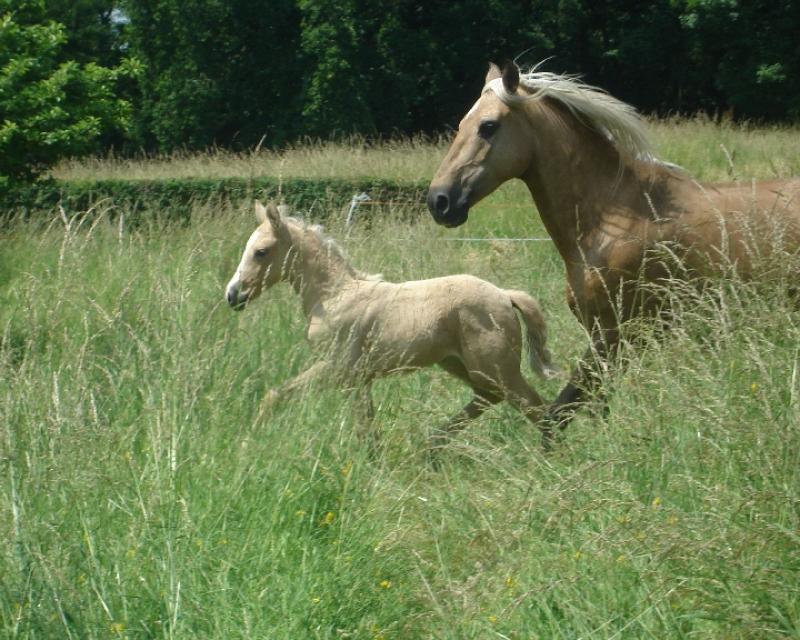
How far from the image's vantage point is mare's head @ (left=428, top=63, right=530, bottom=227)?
20.4 feet

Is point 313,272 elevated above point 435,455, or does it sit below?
above

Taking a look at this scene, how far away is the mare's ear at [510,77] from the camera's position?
6.21m

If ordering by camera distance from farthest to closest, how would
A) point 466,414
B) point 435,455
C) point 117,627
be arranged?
point 466,414 < point 435,455 < point 117,627

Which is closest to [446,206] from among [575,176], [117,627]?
[575,176]

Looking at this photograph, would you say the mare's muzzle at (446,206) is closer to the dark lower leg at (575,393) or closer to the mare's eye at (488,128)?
the mare's eye at (488,128)

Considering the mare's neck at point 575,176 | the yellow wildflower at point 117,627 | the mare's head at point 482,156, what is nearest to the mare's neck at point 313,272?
the mare's head at point 482,156

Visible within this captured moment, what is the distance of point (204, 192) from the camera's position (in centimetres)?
1766

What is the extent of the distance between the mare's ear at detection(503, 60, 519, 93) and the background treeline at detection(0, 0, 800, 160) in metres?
26.4

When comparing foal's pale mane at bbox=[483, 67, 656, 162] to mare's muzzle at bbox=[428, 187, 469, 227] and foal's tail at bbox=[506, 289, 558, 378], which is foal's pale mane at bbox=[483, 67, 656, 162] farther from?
foal's tail at bbox=[506, 289, 558, 378]

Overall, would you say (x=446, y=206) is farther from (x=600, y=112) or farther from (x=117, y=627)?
(x=117, y=627)

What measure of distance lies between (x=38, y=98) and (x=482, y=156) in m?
3.79

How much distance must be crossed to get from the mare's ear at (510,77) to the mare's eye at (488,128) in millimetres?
199

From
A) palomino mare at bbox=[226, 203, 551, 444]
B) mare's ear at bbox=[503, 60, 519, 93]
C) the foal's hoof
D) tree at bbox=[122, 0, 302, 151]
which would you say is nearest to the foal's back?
palomino mare at bbox=[226, 203, 551, 444]

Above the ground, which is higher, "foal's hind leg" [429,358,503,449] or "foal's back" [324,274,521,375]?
"foal's back" [324,274,521,375]
